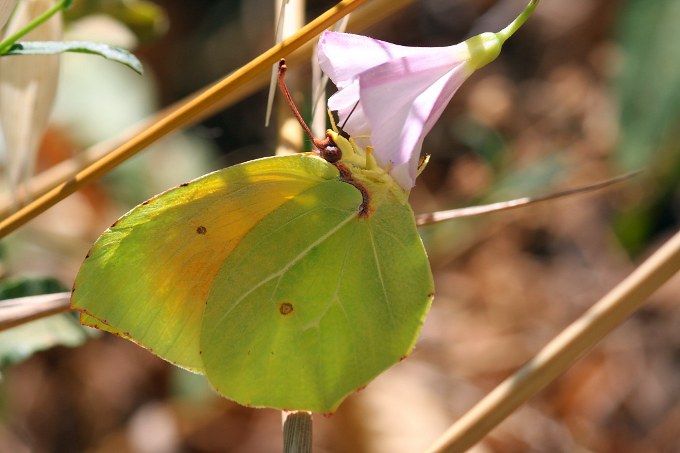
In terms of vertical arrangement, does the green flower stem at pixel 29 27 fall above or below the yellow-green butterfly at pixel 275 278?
above

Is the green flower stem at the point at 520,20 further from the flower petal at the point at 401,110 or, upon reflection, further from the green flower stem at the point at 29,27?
the green flower stem at the point at 29,27

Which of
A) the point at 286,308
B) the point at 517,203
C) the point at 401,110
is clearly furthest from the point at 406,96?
the point at 286,308

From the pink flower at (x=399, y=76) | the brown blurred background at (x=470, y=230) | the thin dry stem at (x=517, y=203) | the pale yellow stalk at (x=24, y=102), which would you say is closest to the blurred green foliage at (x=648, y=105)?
the brown blurred background at (x=470, y=230)

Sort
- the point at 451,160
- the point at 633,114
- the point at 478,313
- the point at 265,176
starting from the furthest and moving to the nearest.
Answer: the point at 451,160
the point at 478,313
the point at 633,114
the point at 265,176

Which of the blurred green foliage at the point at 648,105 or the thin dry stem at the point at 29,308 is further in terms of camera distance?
the blurred green foliage at the point at 648,105

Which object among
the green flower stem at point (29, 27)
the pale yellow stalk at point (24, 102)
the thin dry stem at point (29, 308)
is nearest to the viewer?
the green flower stem at point (29, 27)

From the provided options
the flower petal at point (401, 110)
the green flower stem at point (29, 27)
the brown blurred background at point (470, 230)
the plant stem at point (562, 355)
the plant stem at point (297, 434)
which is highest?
the green flower stem at point (29, 27)

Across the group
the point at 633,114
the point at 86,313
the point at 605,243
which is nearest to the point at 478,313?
the point at 605,243

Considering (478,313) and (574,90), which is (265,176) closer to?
(478,313)
